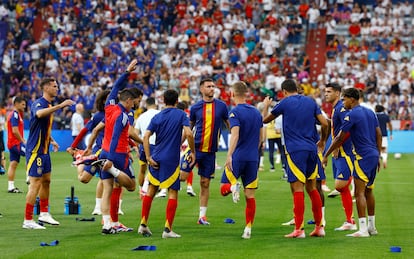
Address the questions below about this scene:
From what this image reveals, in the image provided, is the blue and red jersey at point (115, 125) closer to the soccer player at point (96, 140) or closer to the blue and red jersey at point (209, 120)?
the soccer player at point (96, 140)

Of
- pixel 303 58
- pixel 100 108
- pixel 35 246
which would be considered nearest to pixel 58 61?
pixel 303 58

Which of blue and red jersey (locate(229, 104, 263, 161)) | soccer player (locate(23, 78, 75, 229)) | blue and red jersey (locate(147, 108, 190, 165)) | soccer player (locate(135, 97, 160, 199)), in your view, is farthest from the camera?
soccer player (locate(135, 97, 160, 199))

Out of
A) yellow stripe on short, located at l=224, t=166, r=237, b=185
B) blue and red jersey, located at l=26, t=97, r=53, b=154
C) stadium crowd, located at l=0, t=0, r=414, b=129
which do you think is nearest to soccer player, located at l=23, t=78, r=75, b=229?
blue and red jersey, located at l=26, t=97, r=53, b=154

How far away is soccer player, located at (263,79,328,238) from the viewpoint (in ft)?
46.0

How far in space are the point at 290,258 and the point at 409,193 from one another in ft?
34.6

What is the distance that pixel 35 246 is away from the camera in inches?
511

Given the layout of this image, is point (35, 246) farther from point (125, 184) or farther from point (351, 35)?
point (351, 35)

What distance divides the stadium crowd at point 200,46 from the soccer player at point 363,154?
85.6 feet

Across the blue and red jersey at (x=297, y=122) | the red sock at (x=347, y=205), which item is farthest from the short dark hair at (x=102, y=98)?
the red sock at (x=347, y=205)

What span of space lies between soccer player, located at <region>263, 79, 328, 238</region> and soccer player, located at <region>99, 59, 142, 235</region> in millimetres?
2301

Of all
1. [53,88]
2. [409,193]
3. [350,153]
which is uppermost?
[53,88]

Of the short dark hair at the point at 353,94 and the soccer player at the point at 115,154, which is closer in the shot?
the soccer player at the point at 115,154

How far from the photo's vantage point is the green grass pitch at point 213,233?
12453 mm

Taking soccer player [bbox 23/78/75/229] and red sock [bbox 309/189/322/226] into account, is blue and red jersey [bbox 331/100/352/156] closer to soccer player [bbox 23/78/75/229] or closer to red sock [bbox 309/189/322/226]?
red sock [bbox 309/189/322/226]
